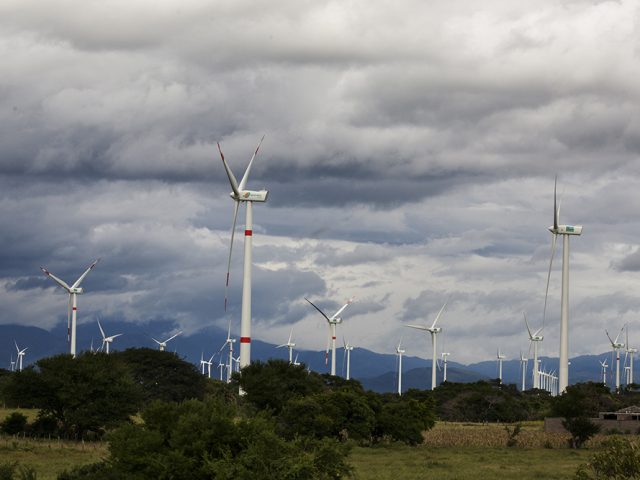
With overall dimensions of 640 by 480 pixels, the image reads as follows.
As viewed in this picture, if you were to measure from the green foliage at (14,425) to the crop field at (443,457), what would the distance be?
4345mm

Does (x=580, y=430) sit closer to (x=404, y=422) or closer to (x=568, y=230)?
(x=404, y=422)

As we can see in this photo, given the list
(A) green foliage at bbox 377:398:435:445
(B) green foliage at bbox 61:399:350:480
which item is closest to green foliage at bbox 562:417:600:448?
(A) green foliage at bbox 377:398:435:445

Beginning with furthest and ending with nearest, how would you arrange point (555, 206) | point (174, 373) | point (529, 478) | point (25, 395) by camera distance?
point (555, 206), point (174, 373), point (25, 395), point (529, 478)

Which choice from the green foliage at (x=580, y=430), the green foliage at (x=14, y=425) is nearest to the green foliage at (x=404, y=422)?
the green foliage at (x=580, y=430)

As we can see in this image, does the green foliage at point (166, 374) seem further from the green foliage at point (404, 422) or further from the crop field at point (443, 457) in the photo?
the crop field at point (443, 457)

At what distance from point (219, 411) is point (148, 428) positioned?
305cm

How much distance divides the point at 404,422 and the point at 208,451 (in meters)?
57.1

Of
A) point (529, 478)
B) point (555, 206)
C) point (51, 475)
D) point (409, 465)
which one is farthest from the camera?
point (555, 206)

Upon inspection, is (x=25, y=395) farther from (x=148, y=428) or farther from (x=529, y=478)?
(x=148, y=428)

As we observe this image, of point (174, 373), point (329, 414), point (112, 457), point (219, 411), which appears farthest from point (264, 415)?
point (174, 373)

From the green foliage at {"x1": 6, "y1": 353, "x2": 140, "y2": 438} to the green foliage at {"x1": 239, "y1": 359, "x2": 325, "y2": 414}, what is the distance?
18.3 m

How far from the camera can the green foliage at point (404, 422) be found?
9606 cm

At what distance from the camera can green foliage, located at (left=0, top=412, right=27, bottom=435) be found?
89312 mm

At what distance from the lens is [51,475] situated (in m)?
59.5
